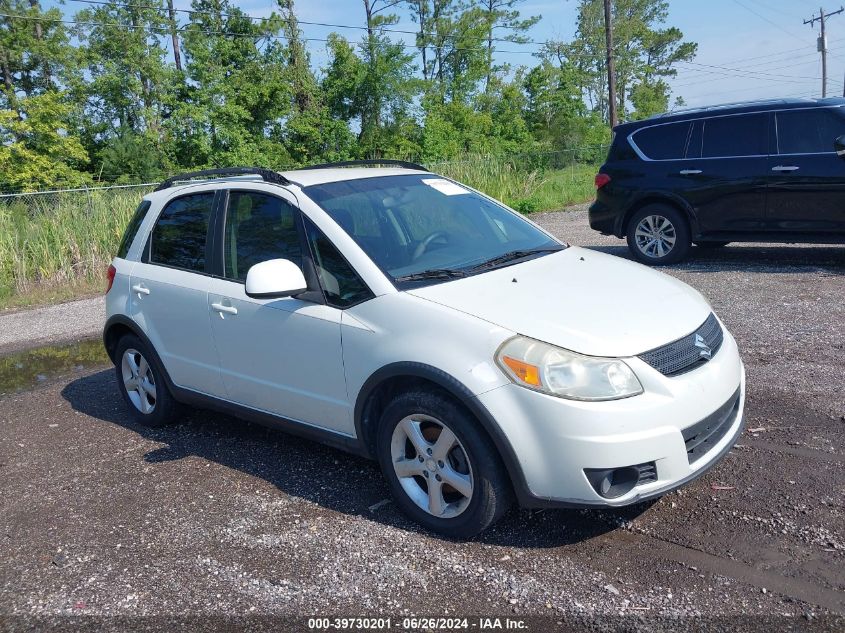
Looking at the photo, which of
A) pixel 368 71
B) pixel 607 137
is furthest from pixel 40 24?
pixel 607 137

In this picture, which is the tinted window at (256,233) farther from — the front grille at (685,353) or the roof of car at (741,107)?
the roof of car at (741,107)

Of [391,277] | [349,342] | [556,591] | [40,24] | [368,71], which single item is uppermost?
[40,24]

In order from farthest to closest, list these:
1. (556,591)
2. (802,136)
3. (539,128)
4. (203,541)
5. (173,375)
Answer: (539,128), (802,136), (173,375), (203,541), (556,591)

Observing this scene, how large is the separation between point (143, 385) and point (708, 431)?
3862mm

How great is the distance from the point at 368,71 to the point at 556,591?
112ft

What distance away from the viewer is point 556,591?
125 inches

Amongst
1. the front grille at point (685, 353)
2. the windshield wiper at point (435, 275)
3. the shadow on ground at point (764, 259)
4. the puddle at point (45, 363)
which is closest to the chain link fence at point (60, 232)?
the puddle at point (45, 363)

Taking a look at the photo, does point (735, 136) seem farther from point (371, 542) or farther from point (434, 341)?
point (371, 542)

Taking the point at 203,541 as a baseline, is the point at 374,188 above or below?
above

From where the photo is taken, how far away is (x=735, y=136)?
30.6ft

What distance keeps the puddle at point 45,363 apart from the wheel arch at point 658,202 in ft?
21.4

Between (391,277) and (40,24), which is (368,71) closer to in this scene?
(40,24)

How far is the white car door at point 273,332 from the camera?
3996mm

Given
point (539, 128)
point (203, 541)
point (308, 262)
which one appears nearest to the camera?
point (203, 541)
